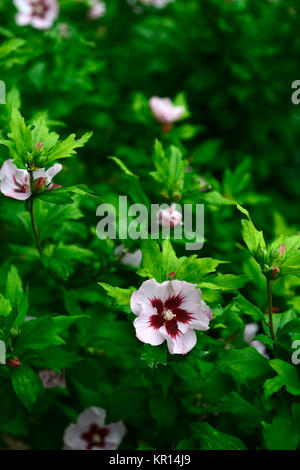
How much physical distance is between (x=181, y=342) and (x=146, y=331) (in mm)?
110

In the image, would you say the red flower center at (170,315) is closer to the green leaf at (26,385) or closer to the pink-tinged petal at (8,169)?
the green leaf at (26,385)

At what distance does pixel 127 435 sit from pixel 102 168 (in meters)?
1.79

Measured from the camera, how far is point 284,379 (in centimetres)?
148

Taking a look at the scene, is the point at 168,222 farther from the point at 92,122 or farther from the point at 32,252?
the point at 92,122

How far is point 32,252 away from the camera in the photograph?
81.7 inches

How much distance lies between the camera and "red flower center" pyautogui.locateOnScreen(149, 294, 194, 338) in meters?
1.50

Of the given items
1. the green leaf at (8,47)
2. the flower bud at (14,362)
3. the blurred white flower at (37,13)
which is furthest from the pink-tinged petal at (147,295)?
the blurred white flower at (37,13)

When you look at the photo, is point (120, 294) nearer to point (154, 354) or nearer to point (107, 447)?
point (154, 354)

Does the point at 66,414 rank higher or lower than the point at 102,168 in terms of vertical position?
lower

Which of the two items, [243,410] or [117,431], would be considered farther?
[117,431]

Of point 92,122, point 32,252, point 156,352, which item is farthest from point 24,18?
point 156,352

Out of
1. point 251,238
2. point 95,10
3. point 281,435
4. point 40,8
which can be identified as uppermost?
point 95,10

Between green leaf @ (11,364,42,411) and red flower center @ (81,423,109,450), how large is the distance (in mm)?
553

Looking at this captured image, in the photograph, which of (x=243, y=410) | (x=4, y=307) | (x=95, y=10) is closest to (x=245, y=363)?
(x=243, y=410)
